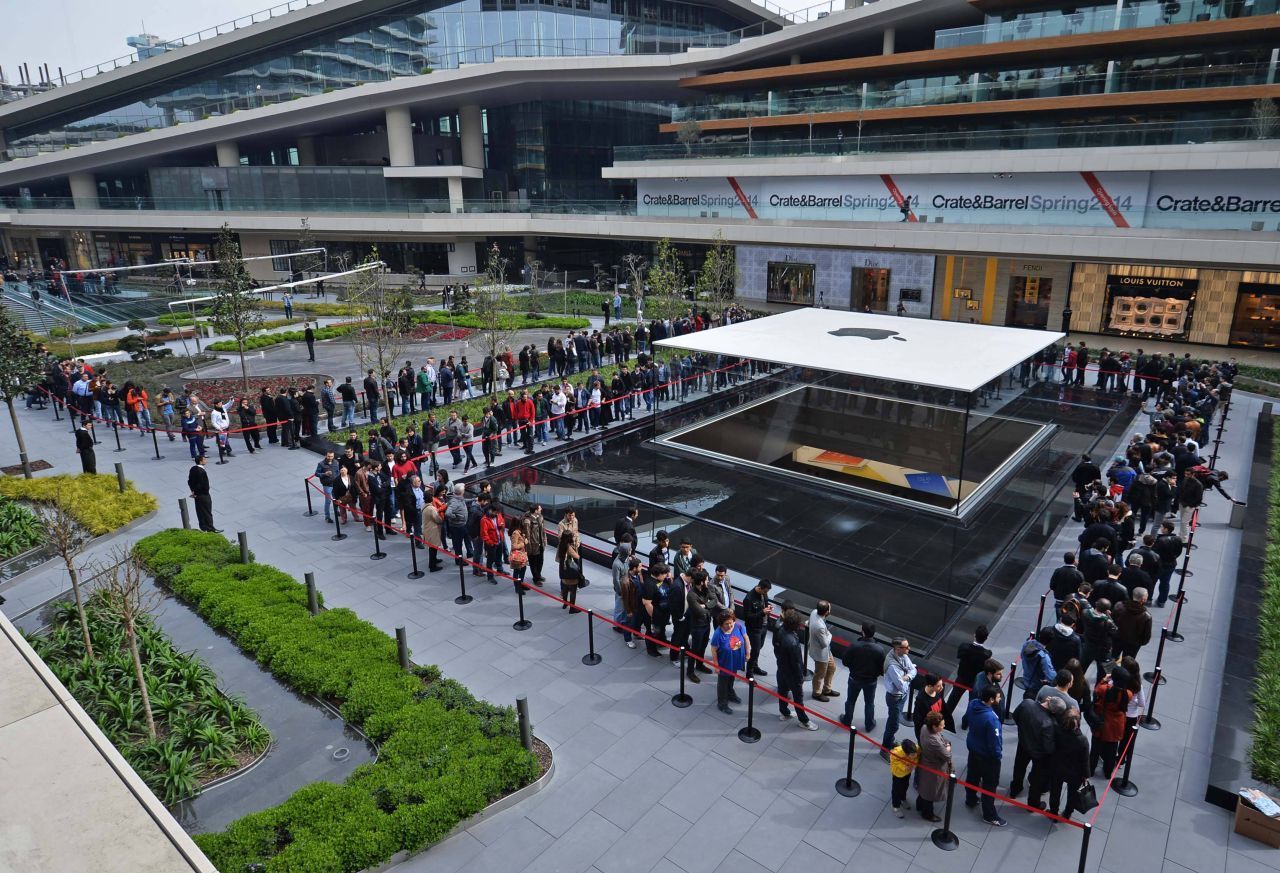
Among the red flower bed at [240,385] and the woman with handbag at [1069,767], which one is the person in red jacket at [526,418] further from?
the woman with handbag at [1069,767]

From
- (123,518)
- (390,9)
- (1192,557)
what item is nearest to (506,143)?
(390,9)

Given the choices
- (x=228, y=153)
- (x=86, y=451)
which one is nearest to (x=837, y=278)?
(x=86, y=451)

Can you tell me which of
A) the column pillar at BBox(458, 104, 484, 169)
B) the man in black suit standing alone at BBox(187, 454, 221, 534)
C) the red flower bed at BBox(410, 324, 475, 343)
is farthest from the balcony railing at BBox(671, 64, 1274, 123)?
the man in black suit standing alone at BBox(187, 454, 221, 534)

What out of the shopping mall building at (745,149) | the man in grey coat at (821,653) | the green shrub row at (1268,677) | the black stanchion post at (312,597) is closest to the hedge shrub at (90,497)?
the black stanchion post at (312,597)

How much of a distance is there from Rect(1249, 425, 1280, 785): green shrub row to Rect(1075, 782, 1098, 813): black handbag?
5.76ft

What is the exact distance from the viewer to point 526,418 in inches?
760

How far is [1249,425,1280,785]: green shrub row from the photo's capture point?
26.7 ft

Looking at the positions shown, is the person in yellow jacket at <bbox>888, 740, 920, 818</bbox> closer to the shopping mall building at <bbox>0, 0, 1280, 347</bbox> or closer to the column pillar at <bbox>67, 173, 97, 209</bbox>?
the shopping mall building at <bbox>0, 0, 1280, 347</bbox>

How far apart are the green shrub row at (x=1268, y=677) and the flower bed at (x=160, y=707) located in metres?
10.7

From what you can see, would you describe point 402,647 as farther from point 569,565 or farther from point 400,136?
point 400,136

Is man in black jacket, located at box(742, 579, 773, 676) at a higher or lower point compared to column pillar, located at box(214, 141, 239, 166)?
lower

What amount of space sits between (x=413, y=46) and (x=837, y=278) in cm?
3289

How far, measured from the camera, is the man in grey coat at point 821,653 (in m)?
9.34

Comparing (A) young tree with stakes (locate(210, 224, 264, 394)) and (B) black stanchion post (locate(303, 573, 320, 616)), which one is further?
(A) young tree with stakes (locate(210, 224, 264, 394))
